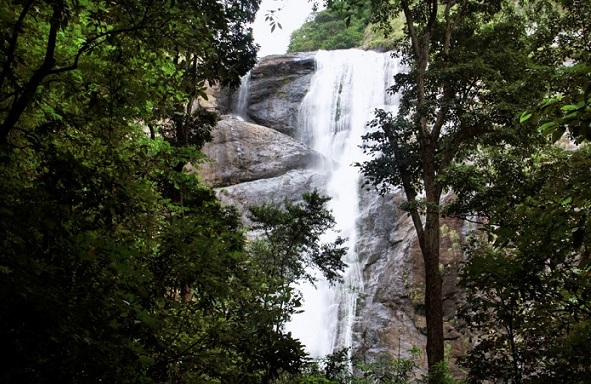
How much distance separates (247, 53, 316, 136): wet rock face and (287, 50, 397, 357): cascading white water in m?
0.61

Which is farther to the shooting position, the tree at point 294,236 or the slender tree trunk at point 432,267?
the tree at point 294,236

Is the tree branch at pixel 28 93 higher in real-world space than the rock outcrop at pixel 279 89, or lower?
lower

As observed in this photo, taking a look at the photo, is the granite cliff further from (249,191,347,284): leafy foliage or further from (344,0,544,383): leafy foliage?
(344,0,544,383): leafy foliage

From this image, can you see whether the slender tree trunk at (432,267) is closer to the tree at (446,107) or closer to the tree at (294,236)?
the tree at (446,107)

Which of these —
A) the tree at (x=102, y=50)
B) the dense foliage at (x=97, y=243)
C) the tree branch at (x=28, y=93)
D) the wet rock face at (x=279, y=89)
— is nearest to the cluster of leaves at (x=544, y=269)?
the dense foliage at (x=97, y=243)

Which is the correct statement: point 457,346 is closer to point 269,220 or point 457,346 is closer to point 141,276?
point 269,220

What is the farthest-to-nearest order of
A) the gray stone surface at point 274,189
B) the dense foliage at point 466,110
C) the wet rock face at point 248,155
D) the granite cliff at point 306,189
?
1. the wet rock face at point 248,155
2. the gray stone surface at point 274,189
3. the granite cliff at point 306,189
4. the dense foliage at point 466,110

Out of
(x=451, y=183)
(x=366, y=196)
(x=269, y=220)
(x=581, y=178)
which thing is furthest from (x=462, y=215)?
(x=366, y=196)

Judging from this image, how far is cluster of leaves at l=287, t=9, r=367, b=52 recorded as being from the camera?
3738 centimetres

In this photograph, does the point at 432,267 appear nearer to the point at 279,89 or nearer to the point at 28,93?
the point at 28,93

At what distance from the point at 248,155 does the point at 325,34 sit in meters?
19.4

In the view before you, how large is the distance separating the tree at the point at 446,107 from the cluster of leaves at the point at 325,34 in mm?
26631

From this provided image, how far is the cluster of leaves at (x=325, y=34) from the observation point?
123 ft

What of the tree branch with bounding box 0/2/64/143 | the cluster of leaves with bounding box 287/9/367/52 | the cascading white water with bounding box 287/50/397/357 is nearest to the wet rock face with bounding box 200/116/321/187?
the cascading white water with bounding box 287/50/397/357
